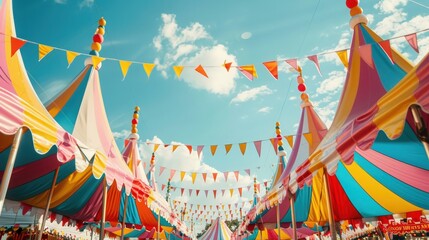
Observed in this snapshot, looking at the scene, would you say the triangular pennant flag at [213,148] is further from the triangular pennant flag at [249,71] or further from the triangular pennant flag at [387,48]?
the triangular pennant flag at [387,48]

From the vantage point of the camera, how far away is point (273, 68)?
4.16 m

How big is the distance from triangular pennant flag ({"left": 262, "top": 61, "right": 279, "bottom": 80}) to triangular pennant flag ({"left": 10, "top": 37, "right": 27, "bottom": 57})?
3.19m

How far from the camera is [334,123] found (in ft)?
10.7

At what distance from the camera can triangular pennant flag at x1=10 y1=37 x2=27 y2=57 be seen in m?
2.77

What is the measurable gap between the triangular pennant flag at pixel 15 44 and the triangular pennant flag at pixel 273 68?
319cm

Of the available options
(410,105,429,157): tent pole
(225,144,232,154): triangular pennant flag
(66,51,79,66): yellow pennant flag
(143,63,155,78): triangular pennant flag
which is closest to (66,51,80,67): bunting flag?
(66,51,79,66): yellow pennant flag

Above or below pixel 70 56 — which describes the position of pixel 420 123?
below

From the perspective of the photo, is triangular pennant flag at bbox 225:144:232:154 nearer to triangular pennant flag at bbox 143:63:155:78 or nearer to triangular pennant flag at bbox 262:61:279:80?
triangular pennant flag at bbox 262:61:279:80

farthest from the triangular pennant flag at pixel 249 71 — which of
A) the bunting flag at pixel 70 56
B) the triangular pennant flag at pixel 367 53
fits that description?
the bunting flag at pixel 70 56

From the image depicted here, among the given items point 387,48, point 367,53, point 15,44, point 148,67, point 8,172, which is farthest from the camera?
point 148,67

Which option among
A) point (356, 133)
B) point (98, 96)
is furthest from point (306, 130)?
point (98, 96)

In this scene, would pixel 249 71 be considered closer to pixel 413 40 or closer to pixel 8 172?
pixel 413 40

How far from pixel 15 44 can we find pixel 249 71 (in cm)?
310

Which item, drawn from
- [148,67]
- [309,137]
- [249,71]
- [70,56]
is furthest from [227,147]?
[70,56]
